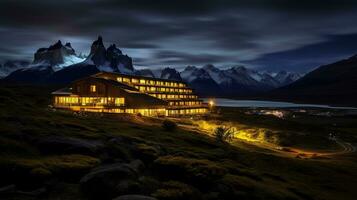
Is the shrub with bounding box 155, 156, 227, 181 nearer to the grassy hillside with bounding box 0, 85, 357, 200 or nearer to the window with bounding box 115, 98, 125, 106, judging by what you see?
the grassy hillside with bounding box 0, 85, 357, 200

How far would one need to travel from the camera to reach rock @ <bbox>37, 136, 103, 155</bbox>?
1745 inches

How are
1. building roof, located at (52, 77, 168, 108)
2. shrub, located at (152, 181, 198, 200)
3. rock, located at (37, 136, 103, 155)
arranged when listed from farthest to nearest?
building roof, located at (52, 77, 168, 108) → rock, located at (37, 136, 103, 155) → shrub, located at (152, 181, 198, 200)

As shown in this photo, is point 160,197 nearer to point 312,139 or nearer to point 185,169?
point 185,169

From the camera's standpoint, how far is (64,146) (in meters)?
45.1

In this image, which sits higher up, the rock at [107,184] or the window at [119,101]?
the window at [119,101]

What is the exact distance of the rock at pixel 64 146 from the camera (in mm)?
44312

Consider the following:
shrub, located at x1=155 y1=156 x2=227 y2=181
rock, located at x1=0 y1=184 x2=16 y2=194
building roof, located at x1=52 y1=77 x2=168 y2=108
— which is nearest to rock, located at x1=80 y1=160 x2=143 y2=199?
rock, located at x1=0 y1=184 x2=16 y2=194

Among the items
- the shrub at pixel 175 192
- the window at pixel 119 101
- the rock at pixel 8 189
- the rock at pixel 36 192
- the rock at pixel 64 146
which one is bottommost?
the shrub at pixel 175 192

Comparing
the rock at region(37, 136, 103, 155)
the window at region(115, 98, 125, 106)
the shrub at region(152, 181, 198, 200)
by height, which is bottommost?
the shrub at region(152, 181, 198, 200)

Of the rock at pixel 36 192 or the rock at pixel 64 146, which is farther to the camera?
the rock at pixel 64 146

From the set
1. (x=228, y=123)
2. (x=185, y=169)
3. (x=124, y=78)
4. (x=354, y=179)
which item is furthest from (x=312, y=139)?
(x=185, y=169)

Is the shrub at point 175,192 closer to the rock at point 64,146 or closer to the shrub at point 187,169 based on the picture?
the shrub at point 187,169

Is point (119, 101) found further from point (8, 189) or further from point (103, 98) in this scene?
point (8, 189)

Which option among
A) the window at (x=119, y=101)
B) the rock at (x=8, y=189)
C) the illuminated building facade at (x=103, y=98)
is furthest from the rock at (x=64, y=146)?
the window at (x=119, y=101)
